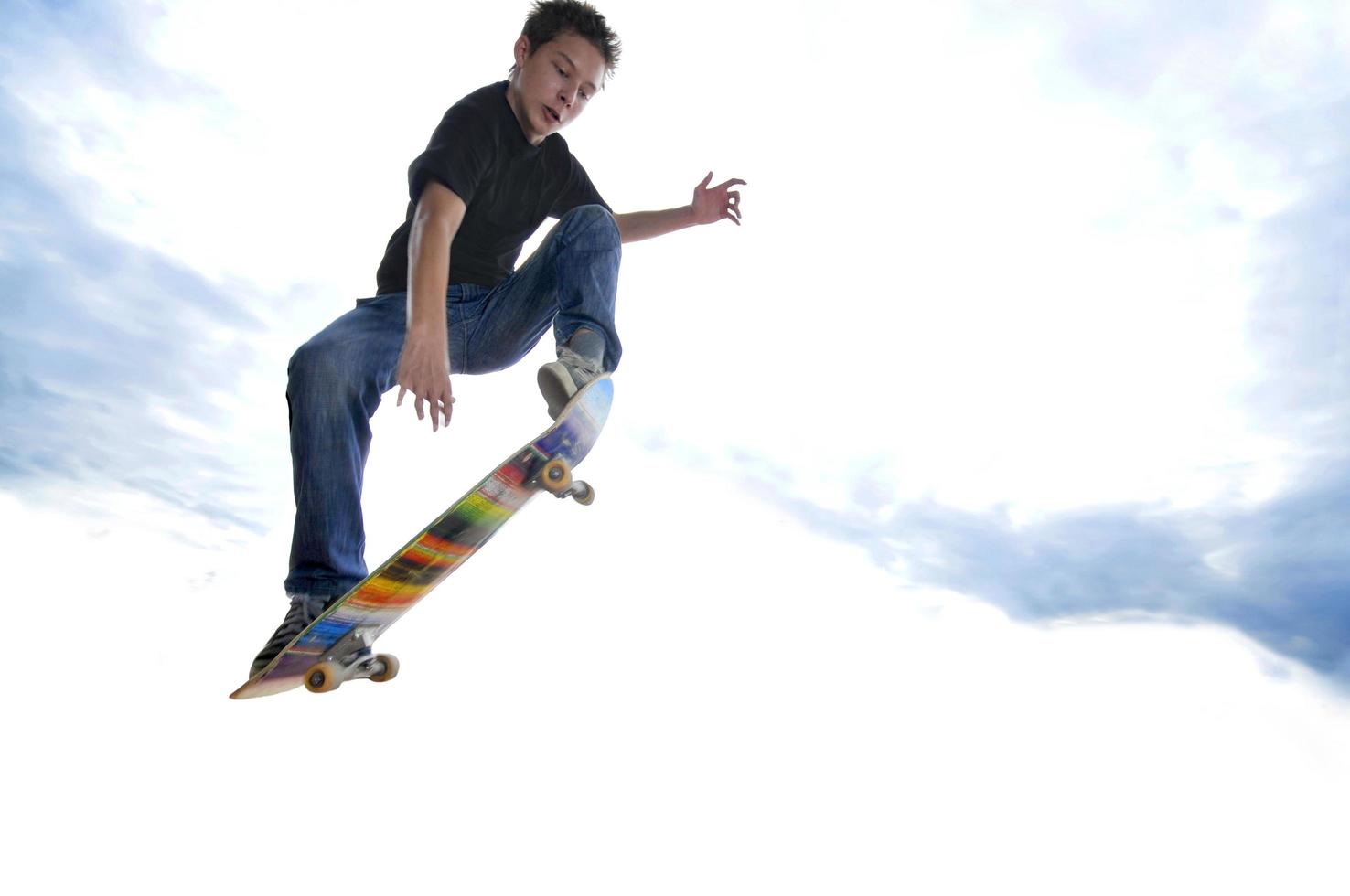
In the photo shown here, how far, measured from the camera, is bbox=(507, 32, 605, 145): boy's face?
362 centimetres

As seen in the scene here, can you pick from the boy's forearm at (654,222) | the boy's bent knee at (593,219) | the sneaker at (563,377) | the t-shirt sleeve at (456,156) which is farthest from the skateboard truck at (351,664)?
the boy's forearm at (654,222)

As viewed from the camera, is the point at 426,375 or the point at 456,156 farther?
the point at 456,156

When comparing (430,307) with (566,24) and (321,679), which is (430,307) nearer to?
(321,679)

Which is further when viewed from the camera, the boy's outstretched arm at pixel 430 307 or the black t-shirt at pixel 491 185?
the black t-shirt at pixel 491 185

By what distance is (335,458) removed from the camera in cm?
321

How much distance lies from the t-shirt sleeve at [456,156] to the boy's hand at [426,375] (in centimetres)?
71

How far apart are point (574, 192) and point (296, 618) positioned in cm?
231

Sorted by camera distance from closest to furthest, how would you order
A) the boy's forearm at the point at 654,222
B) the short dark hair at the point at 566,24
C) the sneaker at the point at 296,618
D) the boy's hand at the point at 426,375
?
the boy's hand at the point at 426,375 → the sneaker at the point at 296,618 → the short dark hair at the point at 566,24 → the boy's forearm at the point at 654,222

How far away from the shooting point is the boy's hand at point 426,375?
2719mm

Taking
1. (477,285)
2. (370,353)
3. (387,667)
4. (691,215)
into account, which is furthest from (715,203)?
(387,667)

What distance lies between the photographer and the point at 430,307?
2838 mm

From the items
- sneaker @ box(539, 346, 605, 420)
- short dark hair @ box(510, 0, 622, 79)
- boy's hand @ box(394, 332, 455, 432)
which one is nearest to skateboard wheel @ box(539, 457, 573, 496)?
sneaker @ box(539, 346, 605, 420)

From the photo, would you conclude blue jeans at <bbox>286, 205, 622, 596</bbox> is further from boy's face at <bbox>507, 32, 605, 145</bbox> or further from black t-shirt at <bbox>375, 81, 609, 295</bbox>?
boy's face at <bbox>507, 32, 605, 145</bbox>

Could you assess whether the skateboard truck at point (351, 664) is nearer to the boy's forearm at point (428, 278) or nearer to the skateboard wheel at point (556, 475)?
the skateboard wheel at point (556, 475)
